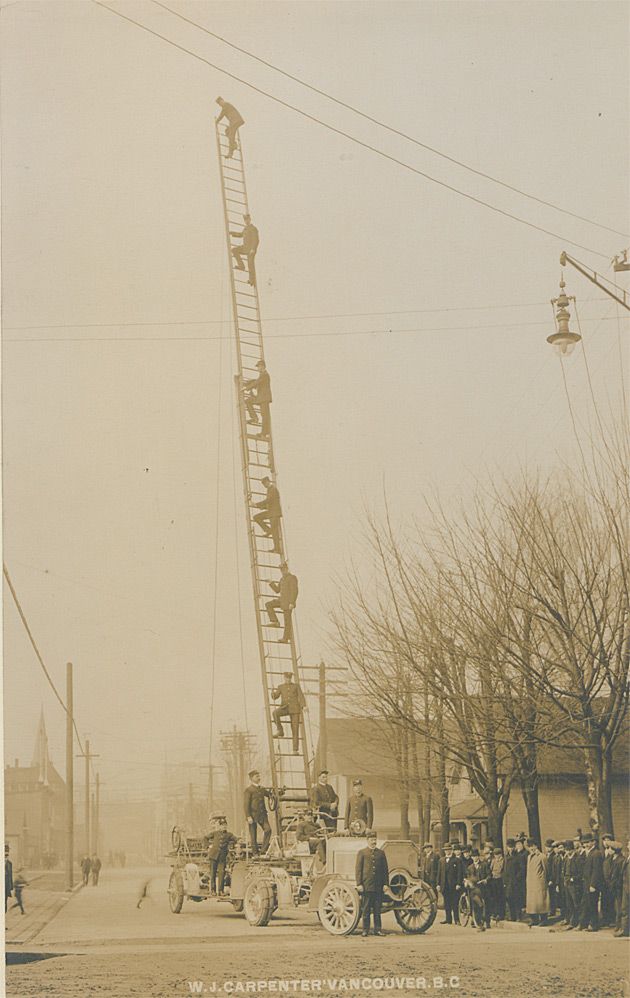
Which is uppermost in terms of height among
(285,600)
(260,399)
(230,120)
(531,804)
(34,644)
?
(230,120)

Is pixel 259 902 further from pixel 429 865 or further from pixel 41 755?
pixel 41 755

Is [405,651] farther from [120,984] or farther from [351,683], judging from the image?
[120,984]

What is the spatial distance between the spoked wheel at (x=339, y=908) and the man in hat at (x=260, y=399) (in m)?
3.76

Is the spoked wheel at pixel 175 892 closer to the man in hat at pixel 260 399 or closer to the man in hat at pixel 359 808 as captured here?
the man in hat at pixel 359 808

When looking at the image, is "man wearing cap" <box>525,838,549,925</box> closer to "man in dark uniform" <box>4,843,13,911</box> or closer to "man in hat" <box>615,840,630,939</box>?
"man in hat" <box>615,840,630,939</box>

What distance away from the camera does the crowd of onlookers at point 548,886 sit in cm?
1018

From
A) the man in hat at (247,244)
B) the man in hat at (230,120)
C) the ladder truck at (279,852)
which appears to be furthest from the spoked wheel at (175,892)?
the man in hat at (230,120)

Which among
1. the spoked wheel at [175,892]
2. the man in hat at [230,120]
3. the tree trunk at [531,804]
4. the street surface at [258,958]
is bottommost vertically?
the street surface at [258,958]

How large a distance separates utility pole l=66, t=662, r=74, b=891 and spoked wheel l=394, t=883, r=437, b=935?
260 cm

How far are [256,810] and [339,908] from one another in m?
1.03

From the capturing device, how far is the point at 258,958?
9555mm

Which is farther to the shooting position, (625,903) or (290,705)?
(290,705)

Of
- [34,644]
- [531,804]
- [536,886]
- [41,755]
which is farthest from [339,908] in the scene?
[34,644]

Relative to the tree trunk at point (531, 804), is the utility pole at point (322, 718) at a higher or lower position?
higher
